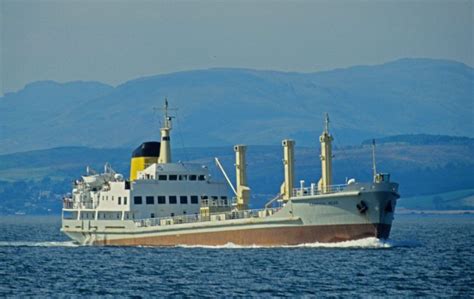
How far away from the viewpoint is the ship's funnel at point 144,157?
291ft

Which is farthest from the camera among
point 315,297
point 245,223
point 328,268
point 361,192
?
point 245,223

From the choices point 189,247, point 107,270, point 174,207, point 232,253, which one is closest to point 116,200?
point 174,207

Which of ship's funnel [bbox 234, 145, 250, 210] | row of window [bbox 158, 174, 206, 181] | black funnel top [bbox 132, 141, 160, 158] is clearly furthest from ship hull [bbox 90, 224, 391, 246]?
black funnel top [bbox 132, 141, 160, 158]

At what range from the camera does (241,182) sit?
82.0 meters

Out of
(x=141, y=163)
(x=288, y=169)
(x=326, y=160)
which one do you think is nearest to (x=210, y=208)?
(x=288, y=169)

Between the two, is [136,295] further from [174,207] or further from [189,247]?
[174,207]

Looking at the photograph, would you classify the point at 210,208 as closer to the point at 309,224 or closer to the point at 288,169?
the point at 288,169

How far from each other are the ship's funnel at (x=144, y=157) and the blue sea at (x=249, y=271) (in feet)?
32.5

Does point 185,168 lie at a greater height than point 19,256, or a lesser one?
greater

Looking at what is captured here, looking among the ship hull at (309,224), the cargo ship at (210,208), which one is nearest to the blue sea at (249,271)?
the ship hull at (309,224)

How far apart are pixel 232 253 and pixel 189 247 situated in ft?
25.6

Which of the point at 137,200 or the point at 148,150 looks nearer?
the point at 137,200

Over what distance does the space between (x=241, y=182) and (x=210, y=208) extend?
286 cm

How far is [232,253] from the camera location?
71.0 meters
